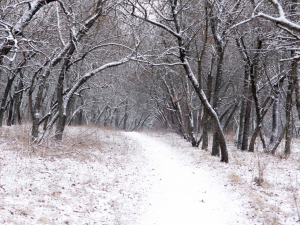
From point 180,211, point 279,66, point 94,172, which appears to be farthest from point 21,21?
point 279,66

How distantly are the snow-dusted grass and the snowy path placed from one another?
497mm

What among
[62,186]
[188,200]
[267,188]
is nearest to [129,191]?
[188,200]

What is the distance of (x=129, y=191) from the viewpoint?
6.74m

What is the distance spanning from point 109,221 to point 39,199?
1592mm

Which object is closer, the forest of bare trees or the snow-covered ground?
the snow-covered ground

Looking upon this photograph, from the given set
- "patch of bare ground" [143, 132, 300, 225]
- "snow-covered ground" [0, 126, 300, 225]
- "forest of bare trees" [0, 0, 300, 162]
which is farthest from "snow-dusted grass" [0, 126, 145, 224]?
"patch of bare ground" [143, 132, 300, 225]

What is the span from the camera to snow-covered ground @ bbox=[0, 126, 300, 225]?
4996mm

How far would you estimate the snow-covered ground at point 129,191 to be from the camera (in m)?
5.00

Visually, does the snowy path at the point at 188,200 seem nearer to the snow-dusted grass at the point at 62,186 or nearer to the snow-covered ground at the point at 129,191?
the snow-covered ground at the point at 129,191

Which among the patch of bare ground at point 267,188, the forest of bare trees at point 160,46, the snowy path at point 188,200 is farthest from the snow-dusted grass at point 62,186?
the patch of bare ground at point 267,188

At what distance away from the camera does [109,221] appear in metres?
4.98

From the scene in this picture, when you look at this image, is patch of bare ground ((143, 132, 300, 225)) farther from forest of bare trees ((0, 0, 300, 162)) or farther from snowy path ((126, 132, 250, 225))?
forest of bare trees ((0, 0, 300, 162))

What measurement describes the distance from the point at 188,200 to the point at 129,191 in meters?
1.61

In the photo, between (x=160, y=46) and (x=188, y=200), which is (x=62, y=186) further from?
(x=160, y=46)
